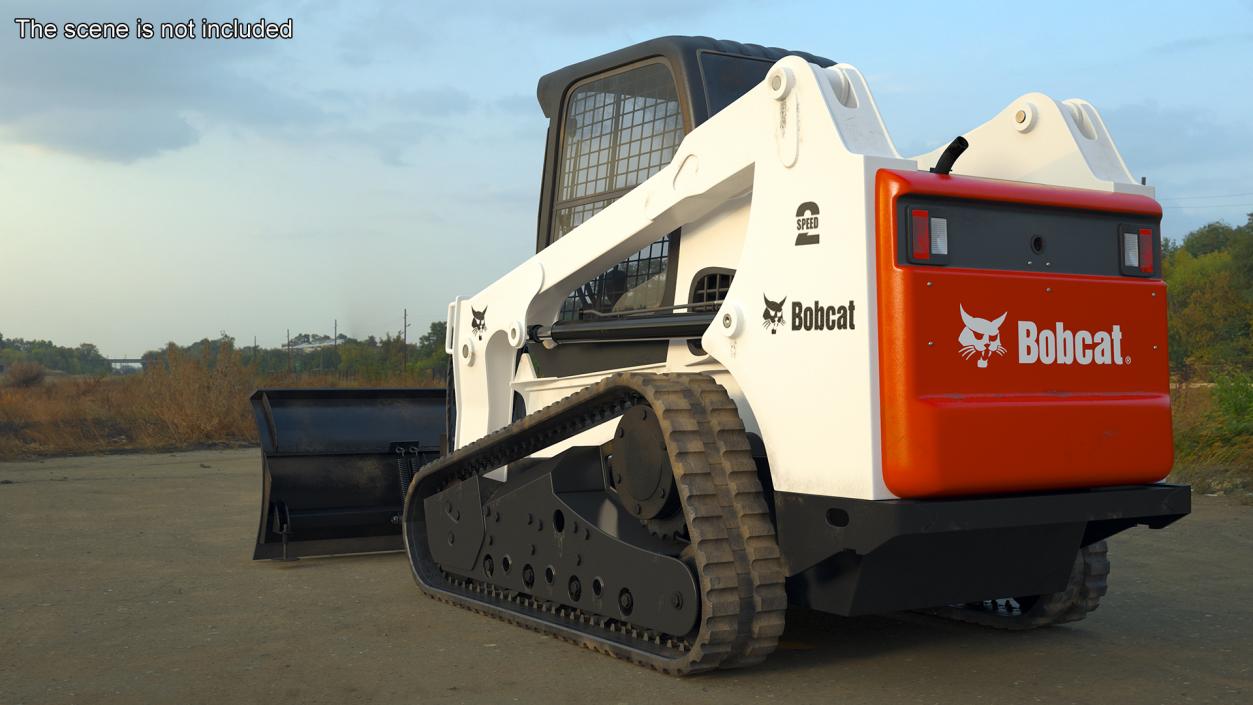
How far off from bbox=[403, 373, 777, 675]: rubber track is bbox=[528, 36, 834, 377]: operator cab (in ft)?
1.60

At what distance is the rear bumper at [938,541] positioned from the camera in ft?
15.4

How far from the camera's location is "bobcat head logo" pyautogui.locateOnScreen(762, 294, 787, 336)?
514cm

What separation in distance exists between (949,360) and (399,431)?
556cm

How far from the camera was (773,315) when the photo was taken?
204 inches

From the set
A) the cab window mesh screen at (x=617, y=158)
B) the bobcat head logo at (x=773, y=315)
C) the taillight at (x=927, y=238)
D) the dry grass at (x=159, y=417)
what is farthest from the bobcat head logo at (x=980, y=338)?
the dry grass at (x=159, y=417)

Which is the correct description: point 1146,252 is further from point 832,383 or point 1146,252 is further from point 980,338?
point 832,383

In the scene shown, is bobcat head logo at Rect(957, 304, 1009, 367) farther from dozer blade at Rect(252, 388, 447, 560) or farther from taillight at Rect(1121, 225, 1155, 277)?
dozer blade at Rect(252, 388, 447, 560)

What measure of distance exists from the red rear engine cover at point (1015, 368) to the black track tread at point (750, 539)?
61 cm

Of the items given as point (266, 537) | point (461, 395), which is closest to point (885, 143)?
point (461, 395)

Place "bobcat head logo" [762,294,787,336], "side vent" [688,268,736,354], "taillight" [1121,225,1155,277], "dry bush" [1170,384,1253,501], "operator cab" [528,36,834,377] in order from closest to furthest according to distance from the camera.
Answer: "bobcat head logo" [762,294,787,336]
"taillight" [1121,225,1155,277]
"side vent" [688,268,736,354]
"operator cab" [528,36,834,377]
"dry bush" [1170,384,1253,501]

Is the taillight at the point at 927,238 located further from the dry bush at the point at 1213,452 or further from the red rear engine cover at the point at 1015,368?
the dry bush at the point at 1213,452

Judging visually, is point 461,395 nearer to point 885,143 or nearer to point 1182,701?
point 885,143

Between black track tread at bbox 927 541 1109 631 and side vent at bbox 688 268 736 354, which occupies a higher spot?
side vent at bbox 688 268 736 354

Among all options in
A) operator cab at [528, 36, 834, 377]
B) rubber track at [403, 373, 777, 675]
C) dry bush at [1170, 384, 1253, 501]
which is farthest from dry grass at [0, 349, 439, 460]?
rubber track at [403, 373, 777, 675]
